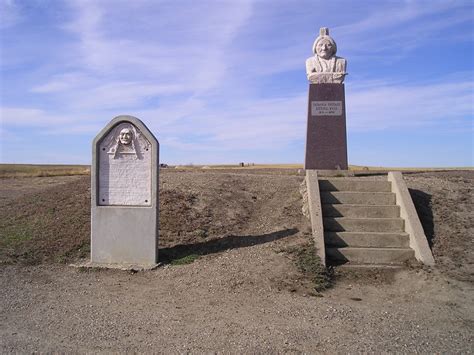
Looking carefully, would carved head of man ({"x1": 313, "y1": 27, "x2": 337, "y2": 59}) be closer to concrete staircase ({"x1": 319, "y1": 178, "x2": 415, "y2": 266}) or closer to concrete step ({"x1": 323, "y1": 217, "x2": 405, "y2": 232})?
concrete staircase ({"x1": 319, "y1": 178, "x2": 415, "y2": 266})

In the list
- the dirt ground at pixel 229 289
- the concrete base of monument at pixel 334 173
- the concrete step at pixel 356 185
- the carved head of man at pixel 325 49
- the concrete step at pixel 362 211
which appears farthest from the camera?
the carved head of man at pixel 325 49

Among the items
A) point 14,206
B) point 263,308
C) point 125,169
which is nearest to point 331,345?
point 263,308

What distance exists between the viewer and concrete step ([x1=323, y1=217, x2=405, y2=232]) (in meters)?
8.27

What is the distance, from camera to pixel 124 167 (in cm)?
806

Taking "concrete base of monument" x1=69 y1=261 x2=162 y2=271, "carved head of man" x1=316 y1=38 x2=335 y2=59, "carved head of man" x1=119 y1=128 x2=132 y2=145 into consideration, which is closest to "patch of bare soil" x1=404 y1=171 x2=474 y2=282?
"carved head of man" x1=316 y1=38 x2=335 y2=59

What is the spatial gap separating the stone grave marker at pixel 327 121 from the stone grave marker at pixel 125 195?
5.65m

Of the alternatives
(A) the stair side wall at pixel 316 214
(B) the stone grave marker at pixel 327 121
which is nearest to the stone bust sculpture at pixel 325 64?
(B) the stone grave marker at pixel 327 121

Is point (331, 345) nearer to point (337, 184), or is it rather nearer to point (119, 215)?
point (119, 215)

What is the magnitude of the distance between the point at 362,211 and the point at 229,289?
340 centimetres

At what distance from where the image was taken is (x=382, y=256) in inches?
300

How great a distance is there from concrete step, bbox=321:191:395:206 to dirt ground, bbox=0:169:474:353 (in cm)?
63

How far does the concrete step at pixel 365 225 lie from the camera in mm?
8266

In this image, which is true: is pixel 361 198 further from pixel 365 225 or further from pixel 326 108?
pixel 326 108

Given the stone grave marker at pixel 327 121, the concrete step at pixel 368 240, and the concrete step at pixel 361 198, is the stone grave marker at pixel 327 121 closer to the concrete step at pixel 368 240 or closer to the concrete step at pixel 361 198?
the concrete step at pixel 361 198
